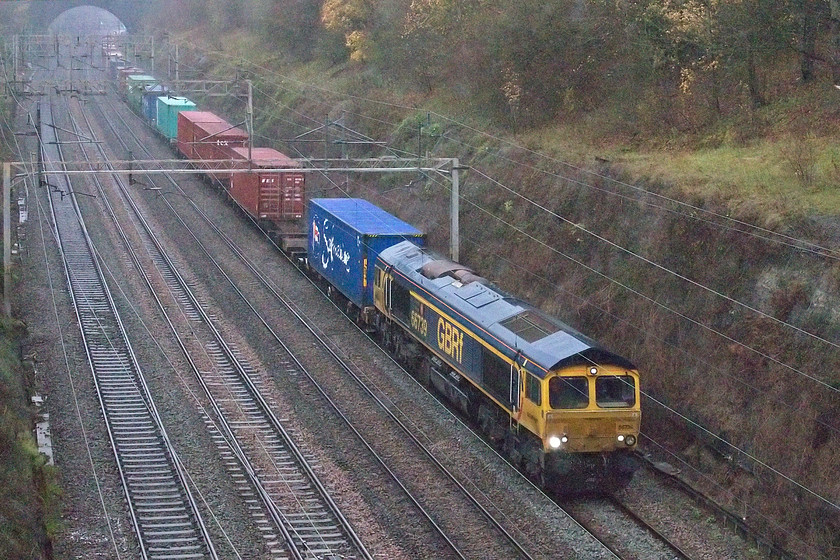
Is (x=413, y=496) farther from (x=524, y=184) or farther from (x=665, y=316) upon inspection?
(x=524, y=184)

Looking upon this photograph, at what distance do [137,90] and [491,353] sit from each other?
51012 millimetres

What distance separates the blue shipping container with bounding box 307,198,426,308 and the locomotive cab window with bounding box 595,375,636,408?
9514 mm

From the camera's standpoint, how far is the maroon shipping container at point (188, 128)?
4306 centimetres

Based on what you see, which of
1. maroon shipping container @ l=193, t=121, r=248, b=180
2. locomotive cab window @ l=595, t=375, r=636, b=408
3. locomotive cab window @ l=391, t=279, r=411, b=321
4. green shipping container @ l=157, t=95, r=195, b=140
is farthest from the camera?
green shipping container @ l=157, t=95, r=195, b=140

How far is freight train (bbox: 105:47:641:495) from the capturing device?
15.7 metres

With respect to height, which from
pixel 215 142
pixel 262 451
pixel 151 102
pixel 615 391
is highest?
pixel 151 102

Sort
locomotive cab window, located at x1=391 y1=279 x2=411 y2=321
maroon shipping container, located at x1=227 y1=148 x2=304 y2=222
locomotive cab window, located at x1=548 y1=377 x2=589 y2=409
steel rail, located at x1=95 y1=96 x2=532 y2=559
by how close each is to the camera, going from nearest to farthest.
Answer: steel rail, located at x1=95 y1=96 x2=532 y2=559 < locomotive cab window, located at x1=548 y1=377 x2=589 y2=409 < locomotive cab window, located at x1=391 y1=279 x2=411 y2=321 < maroon shipping container, located at x1=227 y1=148 x2=304 y2=222

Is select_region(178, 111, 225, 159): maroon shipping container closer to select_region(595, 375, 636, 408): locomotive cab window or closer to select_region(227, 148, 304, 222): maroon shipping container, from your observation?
select_region(227, 148, 304, 222): maroon shipping container

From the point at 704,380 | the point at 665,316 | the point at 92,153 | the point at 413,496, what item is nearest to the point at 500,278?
the point at 665,316

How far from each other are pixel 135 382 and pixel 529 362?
9422 millimetres

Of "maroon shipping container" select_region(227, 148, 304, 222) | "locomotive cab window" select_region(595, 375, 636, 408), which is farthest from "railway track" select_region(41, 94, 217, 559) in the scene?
"locomotive cab window" select_region(595, 375, 636, 408)

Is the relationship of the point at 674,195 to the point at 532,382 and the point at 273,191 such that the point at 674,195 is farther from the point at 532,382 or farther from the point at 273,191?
the point at 273,191

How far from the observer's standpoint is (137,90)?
63.0 metres

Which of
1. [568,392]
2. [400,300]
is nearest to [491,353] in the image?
[568,392]
